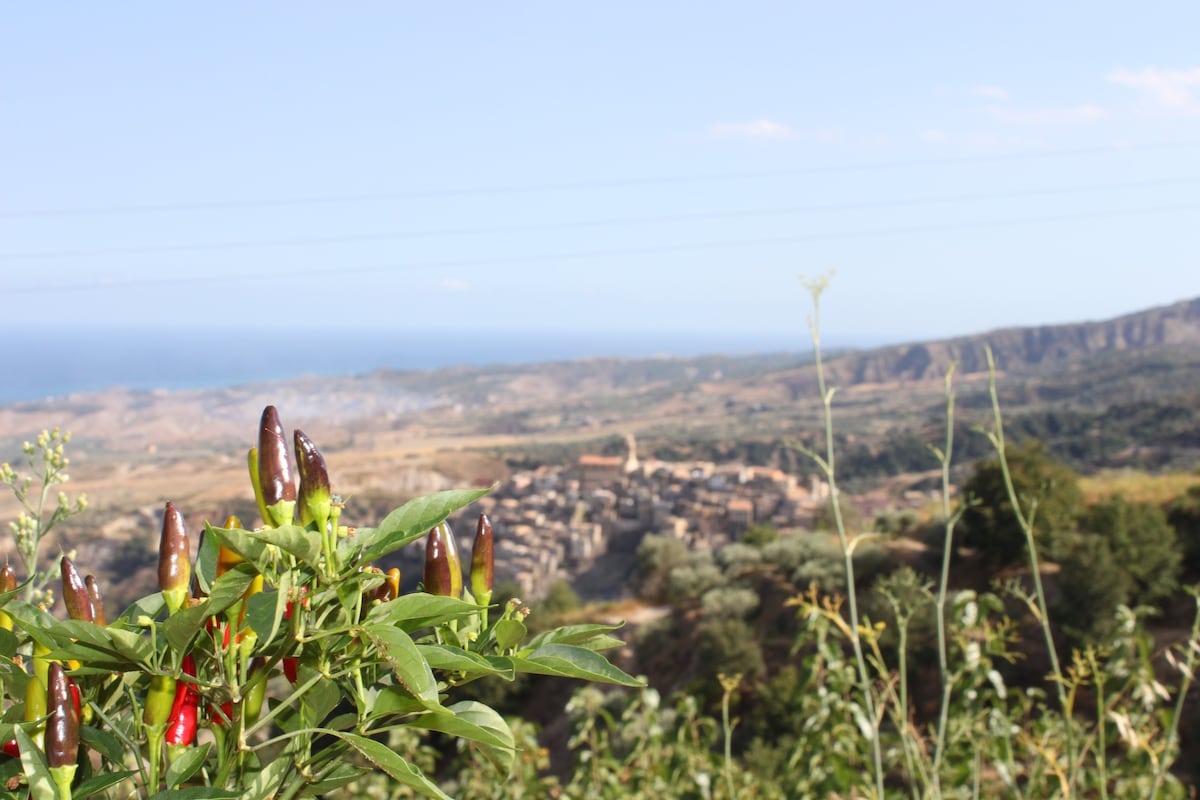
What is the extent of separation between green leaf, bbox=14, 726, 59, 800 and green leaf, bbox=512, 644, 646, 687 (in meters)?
0.33

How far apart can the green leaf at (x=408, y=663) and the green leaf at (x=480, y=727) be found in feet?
0.26

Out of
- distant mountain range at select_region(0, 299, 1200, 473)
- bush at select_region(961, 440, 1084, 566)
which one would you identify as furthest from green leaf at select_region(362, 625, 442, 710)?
distant mountain range at select_region(0, 299, 1200, 473)

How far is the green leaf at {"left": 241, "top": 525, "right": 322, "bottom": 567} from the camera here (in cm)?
57

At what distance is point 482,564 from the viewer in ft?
2.60

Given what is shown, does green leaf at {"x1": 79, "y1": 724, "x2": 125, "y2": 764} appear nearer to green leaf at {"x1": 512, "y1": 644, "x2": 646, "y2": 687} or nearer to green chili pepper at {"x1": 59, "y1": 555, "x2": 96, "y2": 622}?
green chili pepper at {"x1": 59, "y1": 555, "x2": 96, "y2": 622}

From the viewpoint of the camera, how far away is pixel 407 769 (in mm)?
616

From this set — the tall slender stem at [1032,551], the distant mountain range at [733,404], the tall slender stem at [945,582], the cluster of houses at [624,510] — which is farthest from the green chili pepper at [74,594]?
the distant mountain range at [733,404]

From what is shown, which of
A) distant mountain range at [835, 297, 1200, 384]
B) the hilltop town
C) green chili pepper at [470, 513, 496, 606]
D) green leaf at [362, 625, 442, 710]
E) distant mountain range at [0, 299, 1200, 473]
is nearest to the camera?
green leaf at [362, 625, 442, 710]

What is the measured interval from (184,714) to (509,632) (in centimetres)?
28

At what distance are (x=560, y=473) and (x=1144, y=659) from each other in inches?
1657

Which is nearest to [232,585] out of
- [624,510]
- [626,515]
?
[626,515]

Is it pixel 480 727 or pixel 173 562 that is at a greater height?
pixel 173 562

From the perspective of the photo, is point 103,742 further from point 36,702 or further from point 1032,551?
point 1032,551

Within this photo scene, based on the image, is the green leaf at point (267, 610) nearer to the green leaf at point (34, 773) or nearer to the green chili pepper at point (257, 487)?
the green chili pepper at point (257, 487)
